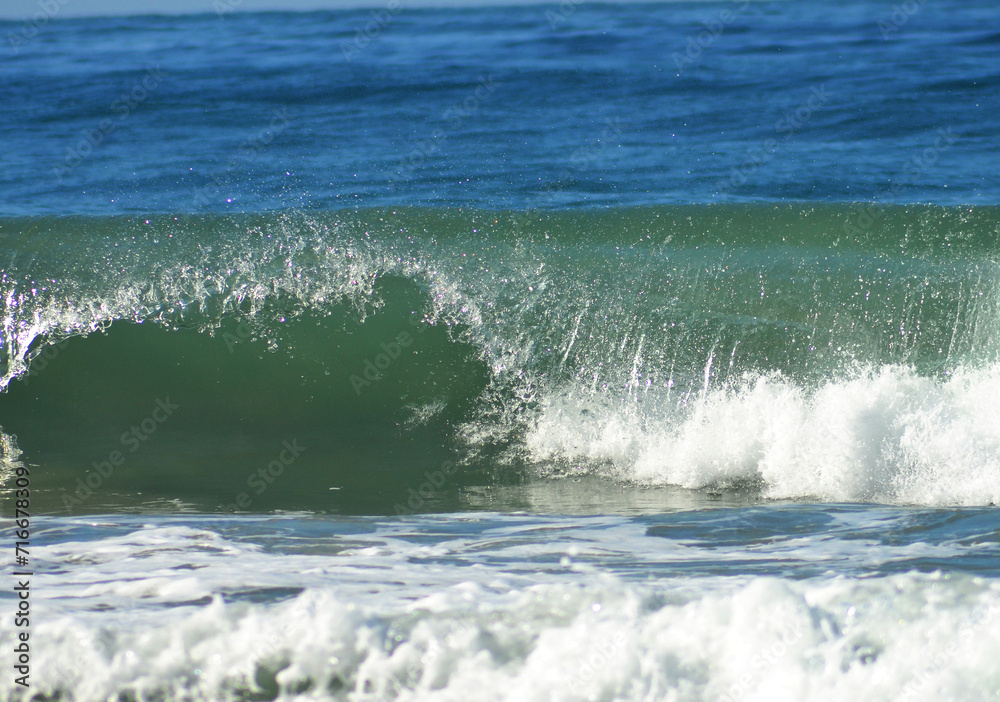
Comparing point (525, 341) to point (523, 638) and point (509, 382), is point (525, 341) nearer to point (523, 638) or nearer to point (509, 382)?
point (509, 382)

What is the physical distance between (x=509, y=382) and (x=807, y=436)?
1.80 meters

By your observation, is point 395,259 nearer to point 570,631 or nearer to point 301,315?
point 301,315

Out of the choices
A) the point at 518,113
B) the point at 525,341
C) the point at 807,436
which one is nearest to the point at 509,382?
the point at 525,341

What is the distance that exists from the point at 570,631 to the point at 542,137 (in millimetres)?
8007

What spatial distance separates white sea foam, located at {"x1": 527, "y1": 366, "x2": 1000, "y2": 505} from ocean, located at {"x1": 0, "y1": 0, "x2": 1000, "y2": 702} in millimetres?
18

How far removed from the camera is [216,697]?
2.53m

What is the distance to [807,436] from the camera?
15.5 feet

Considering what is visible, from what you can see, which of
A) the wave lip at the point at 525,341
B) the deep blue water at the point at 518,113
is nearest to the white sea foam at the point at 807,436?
the wave lip at the point at 525,341

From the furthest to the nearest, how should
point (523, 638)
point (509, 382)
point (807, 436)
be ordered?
point (509, 382), point (807, 436), point (523, 638)

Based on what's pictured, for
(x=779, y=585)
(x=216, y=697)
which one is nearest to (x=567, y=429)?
(x=779, y=585)

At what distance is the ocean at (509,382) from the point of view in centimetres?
259

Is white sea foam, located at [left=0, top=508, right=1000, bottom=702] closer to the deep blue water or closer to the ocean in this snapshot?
the ocean

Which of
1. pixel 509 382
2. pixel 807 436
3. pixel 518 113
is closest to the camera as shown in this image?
pixel 807 436

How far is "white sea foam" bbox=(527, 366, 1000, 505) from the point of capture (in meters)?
4.43
